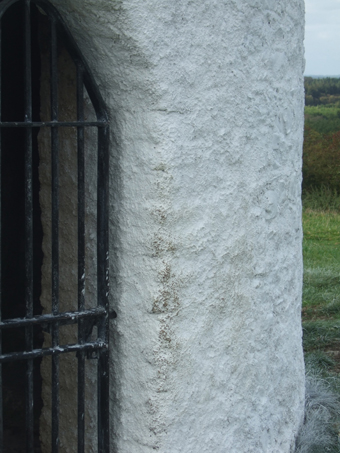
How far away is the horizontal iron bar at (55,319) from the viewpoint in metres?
2.13

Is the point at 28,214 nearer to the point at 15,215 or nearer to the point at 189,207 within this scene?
the point at 189,207

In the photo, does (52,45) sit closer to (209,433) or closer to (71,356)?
(71,356)

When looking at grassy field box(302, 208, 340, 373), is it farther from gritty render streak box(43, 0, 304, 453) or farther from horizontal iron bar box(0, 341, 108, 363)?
horizontal iron bar box(0, 341, 108, 363)

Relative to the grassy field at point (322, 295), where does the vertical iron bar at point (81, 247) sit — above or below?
above

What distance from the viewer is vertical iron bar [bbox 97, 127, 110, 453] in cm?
234

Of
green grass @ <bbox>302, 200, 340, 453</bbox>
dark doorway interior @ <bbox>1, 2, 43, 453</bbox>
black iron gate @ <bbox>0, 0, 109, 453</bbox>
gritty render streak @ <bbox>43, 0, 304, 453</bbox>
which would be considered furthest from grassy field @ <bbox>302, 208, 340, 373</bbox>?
black iron gate @ <bbox>0, 0, 109, 453</bbox>

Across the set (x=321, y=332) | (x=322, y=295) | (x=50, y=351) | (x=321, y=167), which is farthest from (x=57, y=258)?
(x=321, y=167)

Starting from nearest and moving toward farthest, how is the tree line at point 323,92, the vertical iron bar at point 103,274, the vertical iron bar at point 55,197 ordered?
1. the vertical iron bar at point 55,197
2. the vertical iron bar at point 103,274
3. the tree line at point 323,92

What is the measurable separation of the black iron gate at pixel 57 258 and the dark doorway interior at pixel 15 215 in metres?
0.73

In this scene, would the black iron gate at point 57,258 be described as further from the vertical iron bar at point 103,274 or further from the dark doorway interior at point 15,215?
the dark doorway interior at point 15,215

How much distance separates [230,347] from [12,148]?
150 centimetres

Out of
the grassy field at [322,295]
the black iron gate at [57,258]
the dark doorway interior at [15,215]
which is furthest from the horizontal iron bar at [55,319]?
the grassy field at [322,295]

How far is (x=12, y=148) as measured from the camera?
308 cm

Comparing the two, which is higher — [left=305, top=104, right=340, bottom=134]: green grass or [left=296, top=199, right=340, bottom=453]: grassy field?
[left=305, top=104, right=340, bottom=134]: green grass
